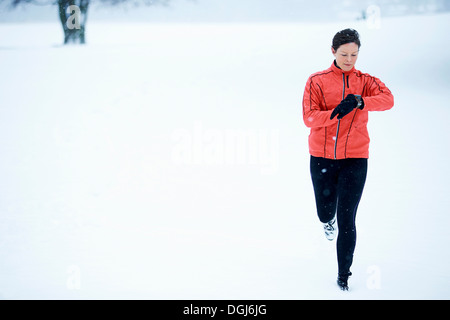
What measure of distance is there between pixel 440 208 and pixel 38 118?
6.22 metres

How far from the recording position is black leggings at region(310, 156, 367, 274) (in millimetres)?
3213

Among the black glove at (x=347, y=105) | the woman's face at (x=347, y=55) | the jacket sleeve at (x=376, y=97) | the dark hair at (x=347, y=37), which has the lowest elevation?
the black glove at (x=347, y=105)

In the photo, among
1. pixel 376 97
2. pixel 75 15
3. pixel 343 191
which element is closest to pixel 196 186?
pixel 343 191

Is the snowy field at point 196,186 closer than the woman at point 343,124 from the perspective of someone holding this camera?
No

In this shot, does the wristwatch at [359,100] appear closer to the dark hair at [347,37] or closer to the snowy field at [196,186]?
the dark hair at [347,37]

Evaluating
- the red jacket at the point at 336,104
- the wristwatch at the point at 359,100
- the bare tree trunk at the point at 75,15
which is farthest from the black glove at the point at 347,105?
the bare tree trunk at the point at 75,15

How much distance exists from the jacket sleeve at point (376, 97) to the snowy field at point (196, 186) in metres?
1.29

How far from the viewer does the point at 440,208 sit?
4.95 m

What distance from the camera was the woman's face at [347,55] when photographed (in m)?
3.06

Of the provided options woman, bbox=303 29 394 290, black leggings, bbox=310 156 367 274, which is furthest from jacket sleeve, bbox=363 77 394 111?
black leggings, bbox=310 156 367 274

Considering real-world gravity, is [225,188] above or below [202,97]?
below

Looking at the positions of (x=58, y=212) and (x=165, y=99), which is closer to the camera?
(x=58, y=212)

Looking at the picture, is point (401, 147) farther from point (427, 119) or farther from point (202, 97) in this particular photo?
point (202, 97)

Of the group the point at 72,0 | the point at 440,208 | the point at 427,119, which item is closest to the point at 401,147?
the point at 427,119
